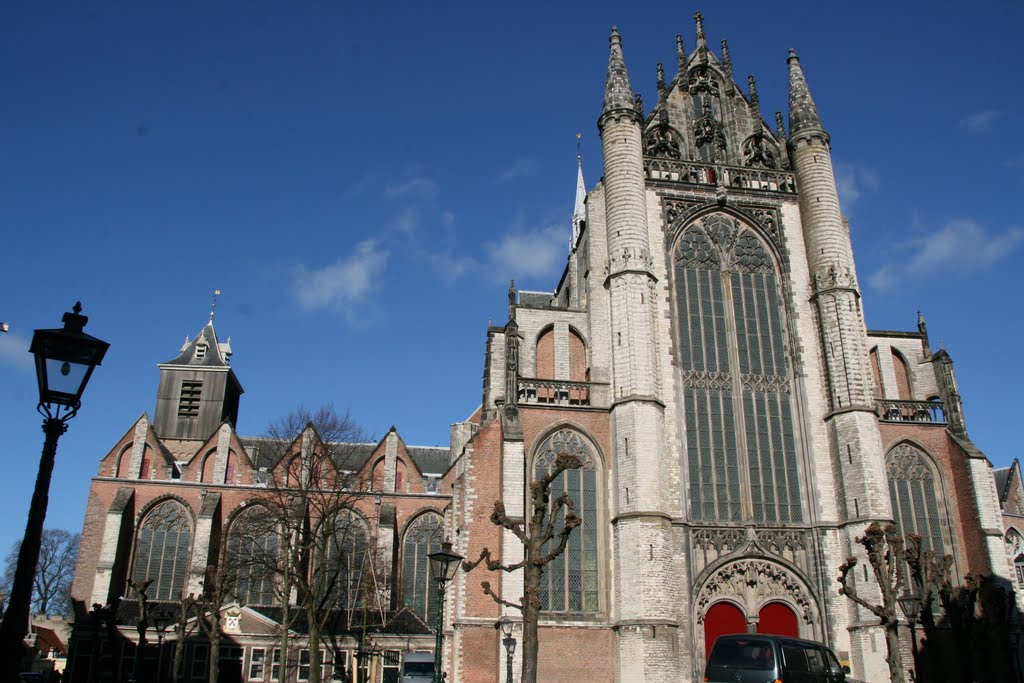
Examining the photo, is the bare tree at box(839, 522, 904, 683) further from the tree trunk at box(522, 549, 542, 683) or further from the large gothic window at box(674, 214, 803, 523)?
the tree trunk at box(522, 549, 542, 683)

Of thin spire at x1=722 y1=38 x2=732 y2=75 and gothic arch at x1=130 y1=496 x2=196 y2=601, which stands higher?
thin spire at x1=722 y1=38 x2=732 y2=75

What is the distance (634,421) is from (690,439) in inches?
95.6

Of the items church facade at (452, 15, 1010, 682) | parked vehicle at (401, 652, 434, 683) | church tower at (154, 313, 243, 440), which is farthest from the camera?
church tower at (154, 313, 243, 440)

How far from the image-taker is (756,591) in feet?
78.7

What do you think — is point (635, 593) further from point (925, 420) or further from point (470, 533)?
point (925, 420)

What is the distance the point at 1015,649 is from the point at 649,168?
62.7 ft

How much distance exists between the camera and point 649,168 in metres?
29.0

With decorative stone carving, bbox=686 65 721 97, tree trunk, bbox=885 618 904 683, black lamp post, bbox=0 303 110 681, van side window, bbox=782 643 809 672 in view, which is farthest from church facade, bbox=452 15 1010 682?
black lamp post, bbox=0 303 110 681

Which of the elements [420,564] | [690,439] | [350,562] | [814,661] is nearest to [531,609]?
[814,661]

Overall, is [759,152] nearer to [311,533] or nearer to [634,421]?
[634,421]

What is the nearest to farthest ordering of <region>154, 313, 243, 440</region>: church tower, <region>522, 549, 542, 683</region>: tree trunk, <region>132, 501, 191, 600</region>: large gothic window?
<region>522, 549, 542, 683</region>: tree trunk < <region>132, 501, 191, 600</region>: large gothic window < <region>154, 313, 243, 440</region>: church tower

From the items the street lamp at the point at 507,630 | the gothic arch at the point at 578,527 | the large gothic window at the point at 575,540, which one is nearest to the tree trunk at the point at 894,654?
the gothic arch at the point at 578,527

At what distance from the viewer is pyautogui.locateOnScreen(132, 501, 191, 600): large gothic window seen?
113 feet

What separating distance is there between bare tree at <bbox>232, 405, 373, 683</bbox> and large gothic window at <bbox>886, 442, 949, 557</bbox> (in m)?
18.2
